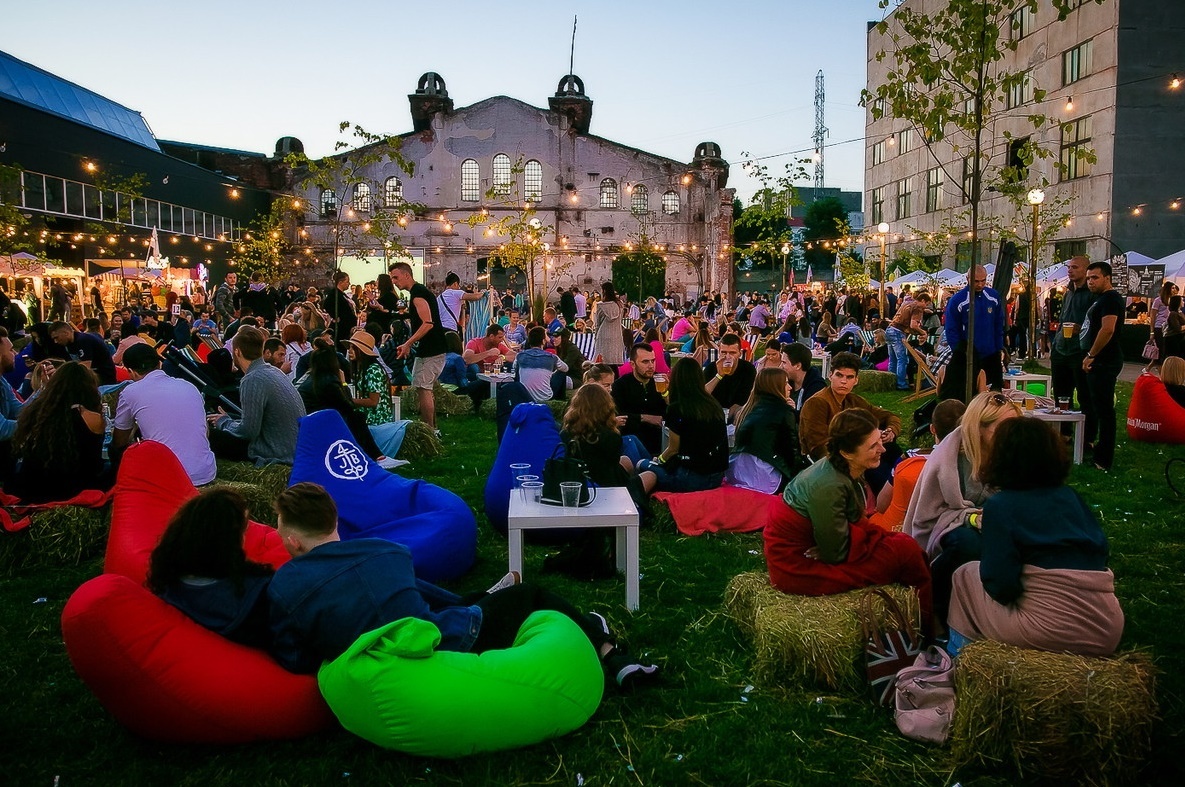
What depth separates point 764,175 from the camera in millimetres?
22547

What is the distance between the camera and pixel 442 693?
333cm

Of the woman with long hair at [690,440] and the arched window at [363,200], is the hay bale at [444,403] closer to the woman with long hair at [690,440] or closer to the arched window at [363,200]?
the woman with long hair at [690,440]

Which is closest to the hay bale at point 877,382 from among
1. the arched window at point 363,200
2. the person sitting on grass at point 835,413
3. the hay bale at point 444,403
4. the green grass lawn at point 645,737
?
the hay bale at point 444,403

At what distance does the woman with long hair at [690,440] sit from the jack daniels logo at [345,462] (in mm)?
2184

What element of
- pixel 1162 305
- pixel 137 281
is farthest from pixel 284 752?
pixel 137 281

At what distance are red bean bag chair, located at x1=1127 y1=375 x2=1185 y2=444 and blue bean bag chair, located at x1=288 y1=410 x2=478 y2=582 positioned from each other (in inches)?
319

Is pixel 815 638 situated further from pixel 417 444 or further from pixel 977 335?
pixel 417 444

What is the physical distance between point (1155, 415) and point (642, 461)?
6.40m

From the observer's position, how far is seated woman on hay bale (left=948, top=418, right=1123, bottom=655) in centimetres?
341

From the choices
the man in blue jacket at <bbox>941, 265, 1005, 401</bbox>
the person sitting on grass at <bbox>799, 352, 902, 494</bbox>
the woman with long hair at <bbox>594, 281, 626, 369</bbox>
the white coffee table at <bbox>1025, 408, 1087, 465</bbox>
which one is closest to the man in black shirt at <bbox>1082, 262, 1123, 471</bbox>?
the white coffee table at <bbox>1025, 408, 1087, 465</bbox>

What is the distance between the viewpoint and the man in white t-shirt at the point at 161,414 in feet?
20.9

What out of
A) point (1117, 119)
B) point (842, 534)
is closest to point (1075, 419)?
point (842, 534)

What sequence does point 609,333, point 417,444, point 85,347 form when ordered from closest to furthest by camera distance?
point 417,444 → point 85,347 → point 609,333

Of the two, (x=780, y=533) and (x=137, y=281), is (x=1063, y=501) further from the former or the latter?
(x=137, y=281)
